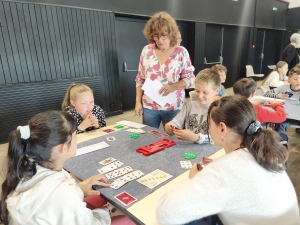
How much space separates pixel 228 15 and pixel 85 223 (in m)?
6.86

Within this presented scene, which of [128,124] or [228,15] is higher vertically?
[228,15]

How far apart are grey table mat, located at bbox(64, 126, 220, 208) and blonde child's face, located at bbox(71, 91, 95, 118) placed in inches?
17.2

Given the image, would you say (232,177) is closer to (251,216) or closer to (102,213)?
(251,216)

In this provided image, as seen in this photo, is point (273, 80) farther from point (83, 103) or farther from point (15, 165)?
point (15, 165)

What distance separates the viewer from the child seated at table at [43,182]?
788 millimetres

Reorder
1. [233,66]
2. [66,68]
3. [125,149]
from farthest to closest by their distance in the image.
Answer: [233,66] < [66,68] < [125,149]

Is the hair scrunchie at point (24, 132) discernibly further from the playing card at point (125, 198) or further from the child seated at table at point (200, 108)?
the child seated at table at point (200, 108)

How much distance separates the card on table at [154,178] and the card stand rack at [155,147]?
205mm

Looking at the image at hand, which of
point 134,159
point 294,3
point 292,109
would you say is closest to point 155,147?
point 134,159

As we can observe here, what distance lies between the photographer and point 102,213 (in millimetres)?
991

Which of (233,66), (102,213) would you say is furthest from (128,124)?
(233,66)

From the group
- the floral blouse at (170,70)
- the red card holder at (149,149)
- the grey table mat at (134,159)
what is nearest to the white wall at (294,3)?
the floral blouse at (170,70)

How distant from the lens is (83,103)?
74.0 inches

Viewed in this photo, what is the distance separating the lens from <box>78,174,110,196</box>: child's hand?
3.20ft
